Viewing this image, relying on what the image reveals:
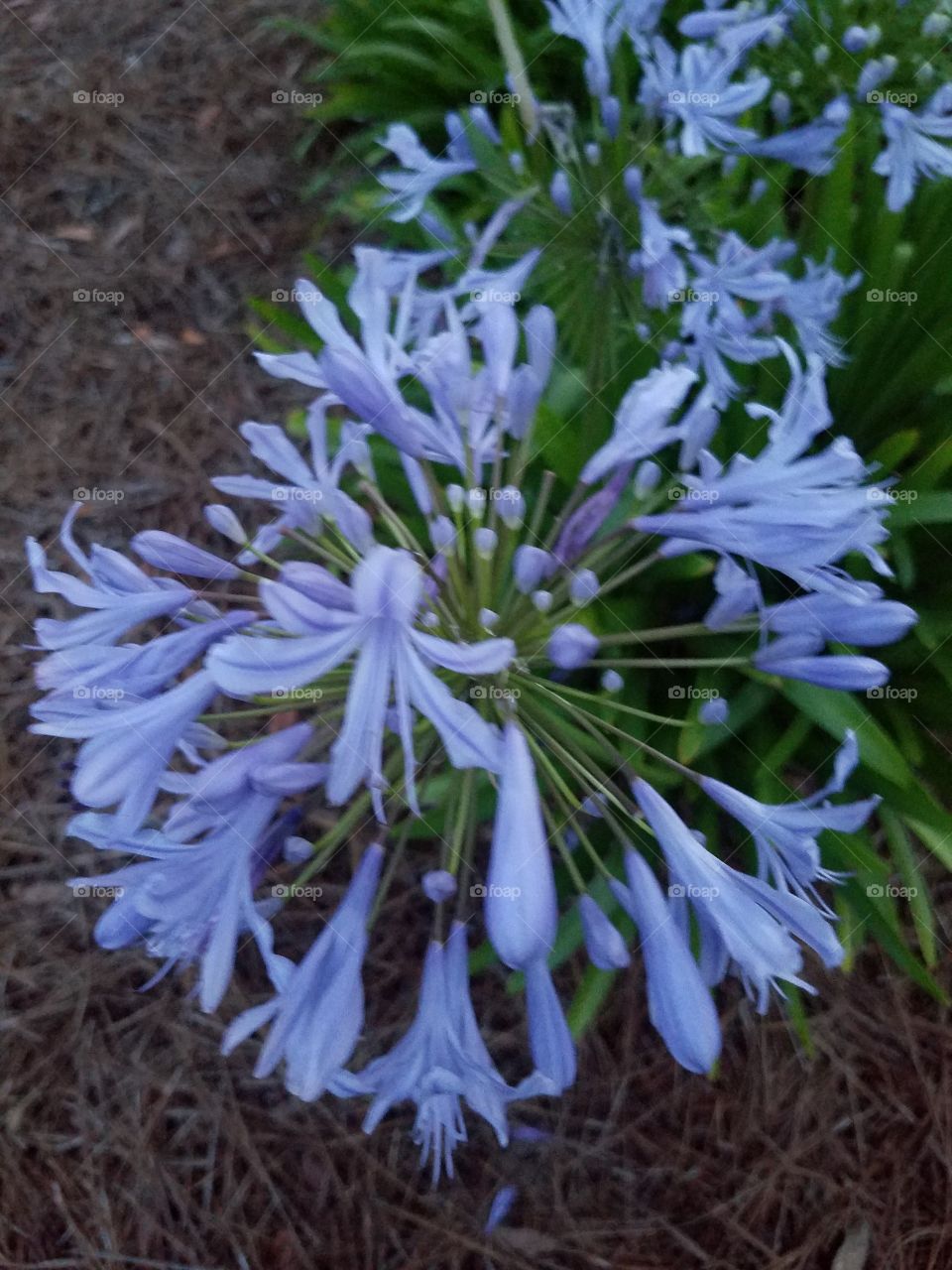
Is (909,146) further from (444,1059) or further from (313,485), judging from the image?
(444,1059)

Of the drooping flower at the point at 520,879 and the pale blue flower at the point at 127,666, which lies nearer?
the drooping flower at the point at 520,879

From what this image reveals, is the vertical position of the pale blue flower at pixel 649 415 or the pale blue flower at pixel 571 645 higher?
the pale blue flower at pixel 649 415

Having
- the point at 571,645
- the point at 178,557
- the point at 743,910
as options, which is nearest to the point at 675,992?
the point at 743,910

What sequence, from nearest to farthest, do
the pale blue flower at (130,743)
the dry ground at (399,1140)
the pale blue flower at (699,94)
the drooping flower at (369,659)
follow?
the drooping flower at (369,659)
the pale blue flower at (130,743)
the pale blue flower at (699,94)
the dry ground at (399,1140)

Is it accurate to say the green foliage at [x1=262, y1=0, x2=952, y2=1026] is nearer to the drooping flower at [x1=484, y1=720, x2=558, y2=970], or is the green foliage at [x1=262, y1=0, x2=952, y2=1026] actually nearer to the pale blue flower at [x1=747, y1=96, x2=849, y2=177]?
the pale blue flower at [x1=747, y1=96, x2=849, y2=177]

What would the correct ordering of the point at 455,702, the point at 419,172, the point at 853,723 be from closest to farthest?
the point at 455,702 < the point at 853,723 < the point at 419,172

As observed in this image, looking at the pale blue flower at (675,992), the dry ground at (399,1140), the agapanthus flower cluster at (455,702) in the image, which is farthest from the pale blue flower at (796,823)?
the dry ground at (399,1140)

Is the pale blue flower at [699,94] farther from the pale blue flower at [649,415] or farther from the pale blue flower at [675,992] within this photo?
the pale blue flower at [675,992]

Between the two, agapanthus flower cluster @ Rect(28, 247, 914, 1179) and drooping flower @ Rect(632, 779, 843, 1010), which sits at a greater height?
agapanthus flower cluster @ Rect(28, 247, 914, 1179)

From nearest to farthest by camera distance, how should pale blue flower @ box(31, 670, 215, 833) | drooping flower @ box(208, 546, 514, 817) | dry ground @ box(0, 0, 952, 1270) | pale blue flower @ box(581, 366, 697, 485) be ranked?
drooping flower @ box(208, 546, 514, 817) → pale blue flower @ box(31, 670, 215, 833) → pale blue flower @ box(581, 366, 697, 485) → dry ground @ box(0, 0, 952, 1270)

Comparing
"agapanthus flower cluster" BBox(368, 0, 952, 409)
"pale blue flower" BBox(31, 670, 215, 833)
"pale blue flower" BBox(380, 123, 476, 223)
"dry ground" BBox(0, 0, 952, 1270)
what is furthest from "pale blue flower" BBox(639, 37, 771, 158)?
"dry ground" BBox(0, 0, 952, 1270)

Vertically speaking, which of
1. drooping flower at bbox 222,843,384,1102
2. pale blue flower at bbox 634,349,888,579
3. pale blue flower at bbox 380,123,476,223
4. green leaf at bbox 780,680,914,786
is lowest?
green leaf at bbox 780,680,914,786
